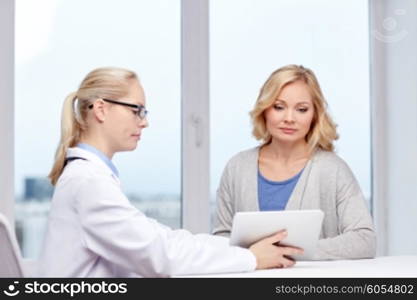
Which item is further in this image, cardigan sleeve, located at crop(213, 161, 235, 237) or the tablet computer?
cardigan sleeve, located at crop(213, 161, 235, 237)

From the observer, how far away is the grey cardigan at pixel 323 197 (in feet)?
6.80

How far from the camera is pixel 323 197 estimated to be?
2.23m

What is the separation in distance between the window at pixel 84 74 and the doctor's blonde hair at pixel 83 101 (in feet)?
4.14

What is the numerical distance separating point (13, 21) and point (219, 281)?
180 centimetres

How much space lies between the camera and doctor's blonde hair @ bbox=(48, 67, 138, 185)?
170 cm

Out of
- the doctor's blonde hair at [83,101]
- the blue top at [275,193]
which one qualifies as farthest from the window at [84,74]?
the doctor's blonde hair at [83,101]

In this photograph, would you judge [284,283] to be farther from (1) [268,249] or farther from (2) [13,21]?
(2) [13,21]

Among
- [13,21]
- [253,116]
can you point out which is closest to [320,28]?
[253,116]

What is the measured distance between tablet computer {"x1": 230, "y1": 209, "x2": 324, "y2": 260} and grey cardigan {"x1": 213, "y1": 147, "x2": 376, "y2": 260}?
13.2 inches

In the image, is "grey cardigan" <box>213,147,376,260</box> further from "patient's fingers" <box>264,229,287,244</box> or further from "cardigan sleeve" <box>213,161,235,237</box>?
"patient's fingers" <box>264,229,287,244</box>

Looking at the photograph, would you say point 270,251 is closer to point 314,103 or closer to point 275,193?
point 275,193

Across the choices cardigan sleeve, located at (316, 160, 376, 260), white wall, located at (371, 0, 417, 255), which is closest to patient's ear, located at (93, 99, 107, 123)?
cardigan sleeve, located at (316, 160, 376, 260)

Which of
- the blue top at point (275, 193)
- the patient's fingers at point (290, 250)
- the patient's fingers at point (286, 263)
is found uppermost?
the blue top at point (275, 193)

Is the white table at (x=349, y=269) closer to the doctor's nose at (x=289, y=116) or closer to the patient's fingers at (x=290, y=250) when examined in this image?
the patient's fingers at (x=290, y=250)
